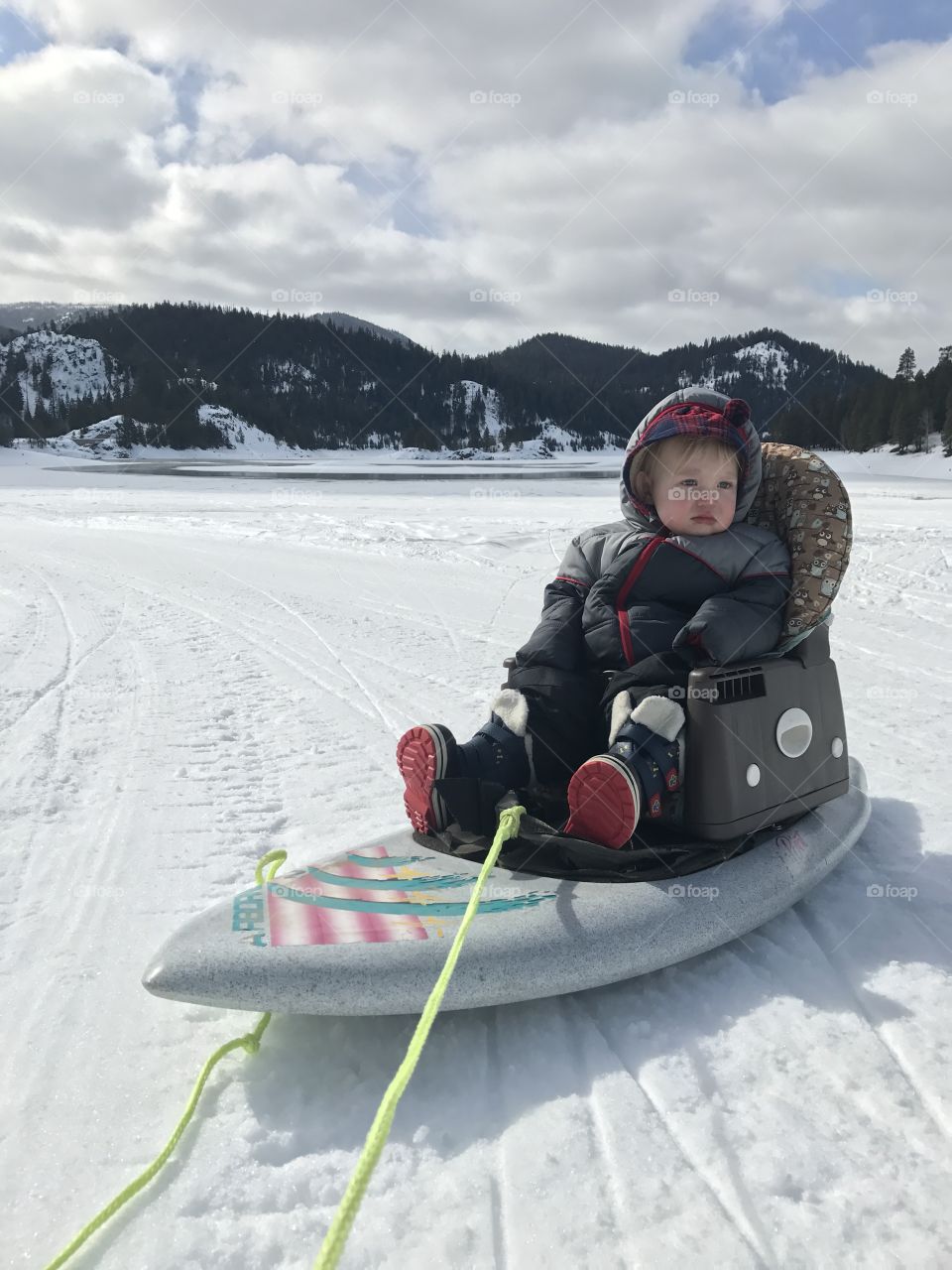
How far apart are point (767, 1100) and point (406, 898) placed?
Result: 3.40ft

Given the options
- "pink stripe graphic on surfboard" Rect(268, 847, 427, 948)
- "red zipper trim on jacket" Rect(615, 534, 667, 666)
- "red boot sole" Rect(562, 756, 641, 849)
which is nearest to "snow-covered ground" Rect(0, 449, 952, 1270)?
"pink stripe graphic on surfboard" Rect(268, 847, 427, 948)

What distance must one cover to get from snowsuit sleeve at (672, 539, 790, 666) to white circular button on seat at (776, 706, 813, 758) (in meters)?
0.25

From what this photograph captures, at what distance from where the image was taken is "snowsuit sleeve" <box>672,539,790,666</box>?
9.12ft

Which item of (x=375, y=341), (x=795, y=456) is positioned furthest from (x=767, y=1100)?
(x=375, y=341)

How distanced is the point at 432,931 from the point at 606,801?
668 millimetres

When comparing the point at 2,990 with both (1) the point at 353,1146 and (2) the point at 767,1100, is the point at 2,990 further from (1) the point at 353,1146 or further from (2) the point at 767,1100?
(2) the point at 767,1100

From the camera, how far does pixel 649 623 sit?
297cm

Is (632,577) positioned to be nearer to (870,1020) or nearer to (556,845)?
(556,845)

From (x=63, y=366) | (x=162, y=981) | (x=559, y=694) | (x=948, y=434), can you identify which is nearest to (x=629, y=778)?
(x=559, y=694)

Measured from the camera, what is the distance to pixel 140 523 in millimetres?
15641

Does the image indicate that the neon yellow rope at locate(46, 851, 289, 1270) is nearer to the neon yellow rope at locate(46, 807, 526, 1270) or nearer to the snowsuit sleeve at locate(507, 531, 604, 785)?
the neon yellow rope at locate(46, 807, 526, 1270)

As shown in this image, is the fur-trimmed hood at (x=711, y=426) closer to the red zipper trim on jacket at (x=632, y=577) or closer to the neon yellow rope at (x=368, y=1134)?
the red zipper trim on jacket at (x=632, y=577)

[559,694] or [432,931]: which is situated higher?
[559,694]

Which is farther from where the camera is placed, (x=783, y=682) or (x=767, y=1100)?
(x=783, y=682)
